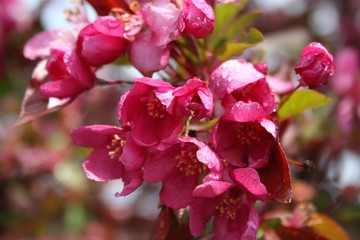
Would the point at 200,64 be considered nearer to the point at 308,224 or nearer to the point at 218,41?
the point at 218,41

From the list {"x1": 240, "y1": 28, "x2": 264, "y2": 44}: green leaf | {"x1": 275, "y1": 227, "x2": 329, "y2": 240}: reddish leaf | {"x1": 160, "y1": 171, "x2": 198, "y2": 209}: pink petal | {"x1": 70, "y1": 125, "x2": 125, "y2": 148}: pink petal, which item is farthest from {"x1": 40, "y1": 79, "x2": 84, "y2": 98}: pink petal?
{"x1": 275, "y1": 227, "x2": 329, "y2": 240}: reddish leaf

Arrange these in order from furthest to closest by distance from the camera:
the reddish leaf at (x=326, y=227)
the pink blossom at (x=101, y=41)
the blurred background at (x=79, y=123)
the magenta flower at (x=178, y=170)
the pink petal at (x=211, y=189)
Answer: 1. the blurred background at (x=79, y=123)
2. the reddish leaf at (x=326, y=227)
3. the pink blossom at (x=101, y=41)
4. the magenta flower at (x=178, y=170)
5. the pink petal at (x=211, y=189)

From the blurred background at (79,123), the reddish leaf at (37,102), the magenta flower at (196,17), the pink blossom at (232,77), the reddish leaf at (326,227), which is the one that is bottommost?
the blurred background at (79,123)

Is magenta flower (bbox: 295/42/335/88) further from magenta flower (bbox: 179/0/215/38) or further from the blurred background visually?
the blurred background

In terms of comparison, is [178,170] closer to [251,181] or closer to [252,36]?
[251,181]

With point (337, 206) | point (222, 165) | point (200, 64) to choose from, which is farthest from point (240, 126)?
point (337, 206)

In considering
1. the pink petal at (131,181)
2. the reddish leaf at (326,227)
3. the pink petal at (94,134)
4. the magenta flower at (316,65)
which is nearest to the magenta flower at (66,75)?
the pink petal at (94,134)

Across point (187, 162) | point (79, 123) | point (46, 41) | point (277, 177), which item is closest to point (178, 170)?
point (187, 162)

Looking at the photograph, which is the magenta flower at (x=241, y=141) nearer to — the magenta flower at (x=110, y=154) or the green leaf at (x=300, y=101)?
the magenta flower at (x=110, y=154)
